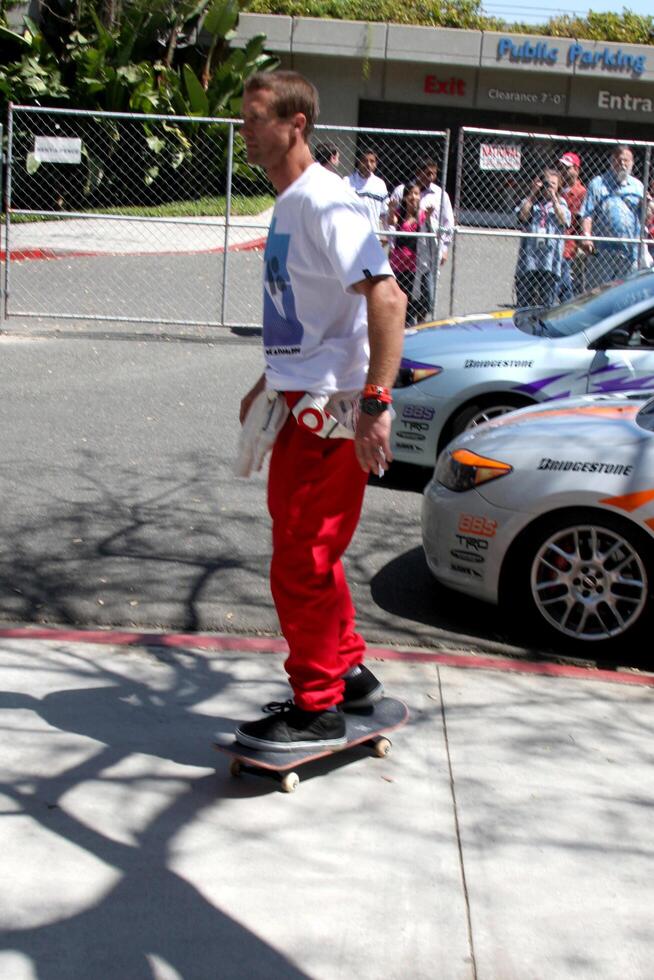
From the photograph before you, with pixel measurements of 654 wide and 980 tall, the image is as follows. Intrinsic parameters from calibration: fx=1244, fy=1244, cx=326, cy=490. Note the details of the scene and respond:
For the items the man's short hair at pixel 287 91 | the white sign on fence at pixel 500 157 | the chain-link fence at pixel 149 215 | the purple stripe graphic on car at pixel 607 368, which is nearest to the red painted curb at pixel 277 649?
the man's short hair at pixel 287 91

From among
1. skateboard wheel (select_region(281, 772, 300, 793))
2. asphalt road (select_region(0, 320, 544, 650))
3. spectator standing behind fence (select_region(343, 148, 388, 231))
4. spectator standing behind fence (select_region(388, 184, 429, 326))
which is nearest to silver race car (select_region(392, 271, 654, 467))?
asphalt road (select_region(0, 320, 544, 650))

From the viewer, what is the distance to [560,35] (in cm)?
3197

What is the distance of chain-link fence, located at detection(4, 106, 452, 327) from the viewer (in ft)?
47.8

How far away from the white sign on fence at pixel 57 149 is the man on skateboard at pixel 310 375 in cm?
992

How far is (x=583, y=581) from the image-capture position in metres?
5.51

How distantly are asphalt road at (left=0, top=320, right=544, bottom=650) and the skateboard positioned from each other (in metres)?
1.27

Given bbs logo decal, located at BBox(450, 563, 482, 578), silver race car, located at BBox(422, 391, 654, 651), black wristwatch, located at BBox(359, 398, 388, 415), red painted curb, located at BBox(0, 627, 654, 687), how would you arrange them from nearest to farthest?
1. black wristwatch, located at BBox(359, 398, 388, 415)
2. red painted curb, located at BBox(0, 627, 654, 687)
3. silver race car, located at BBox(422, 391, 654, 651)
4. bbs logo decal, located at BBox(450, 563, 482, 578)

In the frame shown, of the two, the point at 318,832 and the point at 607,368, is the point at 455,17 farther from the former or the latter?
the point at 318,832

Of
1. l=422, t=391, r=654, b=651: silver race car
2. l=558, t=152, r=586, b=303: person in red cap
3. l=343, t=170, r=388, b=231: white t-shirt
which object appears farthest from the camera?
l=343, t=170, r=388, b=231: white t-shirt

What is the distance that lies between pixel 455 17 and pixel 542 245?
20.3 meters

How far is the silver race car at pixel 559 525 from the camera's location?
5430 millimetres

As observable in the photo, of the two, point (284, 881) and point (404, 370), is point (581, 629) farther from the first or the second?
point (404, 370)

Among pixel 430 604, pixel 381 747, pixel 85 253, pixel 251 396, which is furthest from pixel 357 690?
pixel 85 253

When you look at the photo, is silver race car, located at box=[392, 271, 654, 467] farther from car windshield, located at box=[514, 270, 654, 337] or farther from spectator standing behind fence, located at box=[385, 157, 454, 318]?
spectator standing behind fence, located at box=[385, 157, 454, 318]
